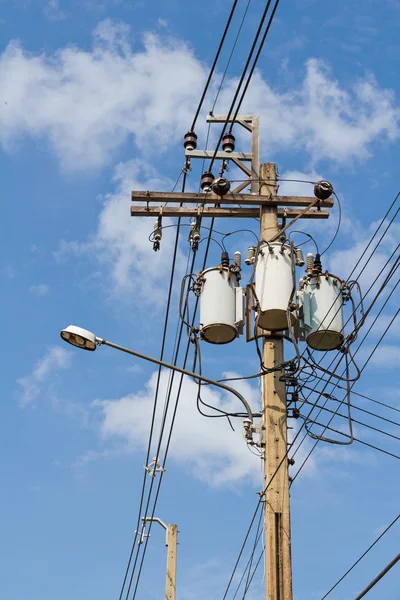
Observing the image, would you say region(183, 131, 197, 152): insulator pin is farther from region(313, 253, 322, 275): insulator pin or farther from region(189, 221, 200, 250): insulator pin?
region(313, 253, 322, 275): insulator pin

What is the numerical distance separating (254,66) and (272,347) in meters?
3.42

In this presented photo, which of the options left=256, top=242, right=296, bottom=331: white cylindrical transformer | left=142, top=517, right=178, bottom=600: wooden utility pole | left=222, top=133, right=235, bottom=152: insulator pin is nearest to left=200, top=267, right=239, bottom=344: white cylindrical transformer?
left=256, top=242, right=296, bottom=331: white cylindrical transformer

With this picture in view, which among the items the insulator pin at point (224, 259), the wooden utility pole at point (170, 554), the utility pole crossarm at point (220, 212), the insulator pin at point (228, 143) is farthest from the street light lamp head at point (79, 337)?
the wooden utility pole at point (170, 554)

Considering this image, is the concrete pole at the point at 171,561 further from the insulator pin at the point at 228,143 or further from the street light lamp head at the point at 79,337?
the street light lamp head at the point at 79,337

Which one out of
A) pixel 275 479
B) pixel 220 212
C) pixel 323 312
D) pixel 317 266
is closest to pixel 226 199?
pixel 220 212

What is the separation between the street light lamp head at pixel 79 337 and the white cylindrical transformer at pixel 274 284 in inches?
76.1

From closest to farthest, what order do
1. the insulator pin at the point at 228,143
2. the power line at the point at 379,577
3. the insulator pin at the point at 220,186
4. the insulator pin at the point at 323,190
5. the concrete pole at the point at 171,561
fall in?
the power line at the point at 379,577, the insulator pin at the point at 220,186, the insulator pin at the point at 323,190, the insulator pin at the point at 228,143, the concrete pole at the point at 171,561

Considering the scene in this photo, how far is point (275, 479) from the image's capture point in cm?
1016

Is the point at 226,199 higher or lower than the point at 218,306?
higher

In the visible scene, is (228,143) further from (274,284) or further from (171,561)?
Result: (171,561)

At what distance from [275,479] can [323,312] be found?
2.03 metres

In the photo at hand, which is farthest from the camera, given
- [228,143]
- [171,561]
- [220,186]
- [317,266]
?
[171,561]

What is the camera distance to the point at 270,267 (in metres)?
10.9

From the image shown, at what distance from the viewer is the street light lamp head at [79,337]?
404 inches
